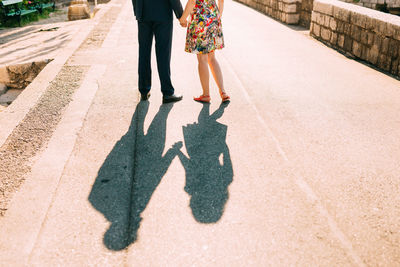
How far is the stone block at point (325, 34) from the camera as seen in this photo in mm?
8320

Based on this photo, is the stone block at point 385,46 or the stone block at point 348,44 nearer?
the stone block at point 385,46

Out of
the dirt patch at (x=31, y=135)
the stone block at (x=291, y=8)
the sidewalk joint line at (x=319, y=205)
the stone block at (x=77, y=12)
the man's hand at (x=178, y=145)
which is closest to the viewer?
the sidewalk joint line at (x=319, y=205)

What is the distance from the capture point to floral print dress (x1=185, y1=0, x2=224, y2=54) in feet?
14.3

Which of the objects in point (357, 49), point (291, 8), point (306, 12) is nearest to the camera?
point (357, 49)

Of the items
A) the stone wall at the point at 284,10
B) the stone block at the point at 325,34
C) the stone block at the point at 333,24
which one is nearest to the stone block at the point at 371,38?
the stone block at the point at 333,24

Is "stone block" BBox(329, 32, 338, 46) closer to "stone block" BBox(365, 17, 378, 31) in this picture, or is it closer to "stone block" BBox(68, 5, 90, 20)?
"stone block" BBox(365, 17, 378, 31)

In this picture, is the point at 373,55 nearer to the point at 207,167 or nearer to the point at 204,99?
the point at 204,99

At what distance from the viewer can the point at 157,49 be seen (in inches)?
182

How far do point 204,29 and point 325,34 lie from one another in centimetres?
507

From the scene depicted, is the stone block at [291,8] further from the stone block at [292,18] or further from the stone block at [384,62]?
the stone block at [384,62]

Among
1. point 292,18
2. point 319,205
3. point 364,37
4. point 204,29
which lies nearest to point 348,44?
point 364,37

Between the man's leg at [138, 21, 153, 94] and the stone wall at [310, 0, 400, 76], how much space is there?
12.9 feet

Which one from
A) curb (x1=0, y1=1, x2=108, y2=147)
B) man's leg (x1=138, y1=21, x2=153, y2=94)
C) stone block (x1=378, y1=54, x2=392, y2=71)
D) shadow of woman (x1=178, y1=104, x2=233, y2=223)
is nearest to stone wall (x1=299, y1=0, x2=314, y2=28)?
stone block (x1=378, y1=54, x2=392, y2=71)

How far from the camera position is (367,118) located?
4379 mm
